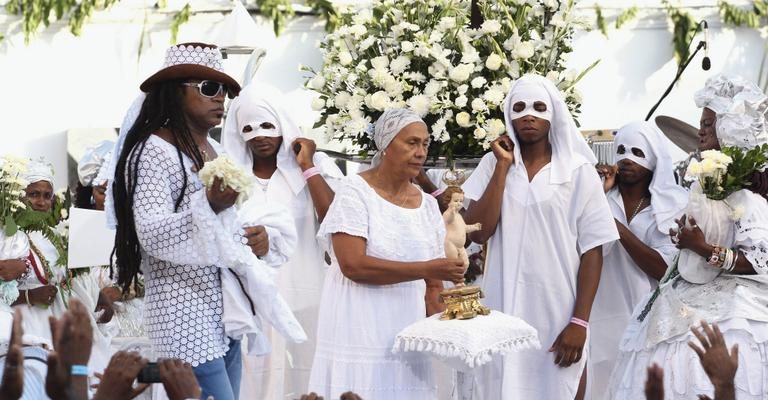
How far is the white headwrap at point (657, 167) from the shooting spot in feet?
26.8

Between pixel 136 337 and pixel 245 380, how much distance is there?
1074mm

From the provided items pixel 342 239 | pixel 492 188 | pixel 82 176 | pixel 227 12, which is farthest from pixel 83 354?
pixel 227 12

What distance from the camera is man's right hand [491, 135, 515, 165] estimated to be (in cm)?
760

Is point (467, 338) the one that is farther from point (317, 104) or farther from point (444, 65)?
point (317, 104)

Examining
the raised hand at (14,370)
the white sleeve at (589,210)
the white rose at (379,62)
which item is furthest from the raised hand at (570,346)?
the raised hand at (14,370)

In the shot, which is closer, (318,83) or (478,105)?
(478,105)

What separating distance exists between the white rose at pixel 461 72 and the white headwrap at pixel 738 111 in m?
1.33

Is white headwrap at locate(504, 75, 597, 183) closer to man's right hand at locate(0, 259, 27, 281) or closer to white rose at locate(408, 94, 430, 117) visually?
white rose at locate(408, 94, 430, 117)

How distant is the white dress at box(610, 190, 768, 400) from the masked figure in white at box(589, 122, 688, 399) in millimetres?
610

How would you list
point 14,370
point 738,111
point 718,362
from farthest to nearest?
point 738,111 → point 718,362 → point 14,370

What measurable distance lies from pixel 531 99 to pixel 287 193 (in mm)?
1442

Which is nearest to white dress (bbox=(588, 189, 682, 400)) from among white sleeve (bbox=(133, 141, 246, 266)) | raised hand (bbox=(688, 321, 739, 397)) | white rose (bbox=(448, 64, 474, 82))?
white rose (bbox=(448, 64, 474, 82))

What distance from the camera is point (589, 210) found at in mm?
7562

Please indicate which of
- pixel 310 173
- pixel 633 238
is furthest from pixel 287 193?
pixel 633 238
